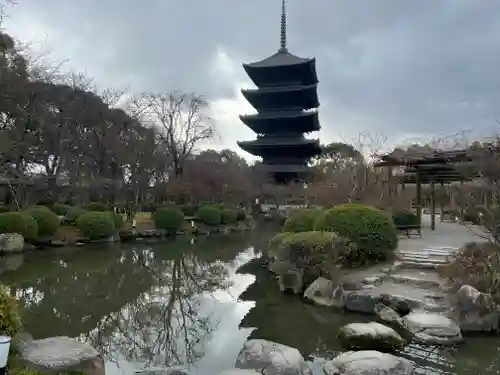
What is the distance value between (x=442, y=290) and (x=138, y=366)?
15.5ft

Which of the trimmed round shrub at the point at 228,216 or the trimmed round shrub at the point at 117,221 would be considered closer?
the trimmed round shrub at the point at 117,221

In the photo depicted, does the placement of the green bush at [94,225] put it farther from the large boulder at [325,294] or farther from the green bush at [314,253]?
the large boulder at [325,294]

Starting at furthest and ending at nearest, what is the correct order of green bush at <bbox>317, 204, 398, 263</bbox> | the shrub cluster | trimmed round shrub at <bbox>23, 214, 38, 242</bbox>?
trimmed round shrub at <bbox>23, 214, 38, 242</bbox>
green bush at <bbox>317, 204, 398, 263</bbox>
the shrub cluster

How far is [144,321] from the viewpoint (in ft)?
21.9

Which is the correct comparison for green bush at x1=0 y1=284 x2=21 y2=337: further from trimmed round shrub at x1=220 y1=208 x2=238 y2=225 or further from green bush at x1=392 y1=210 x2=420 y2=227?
trimmed round shrub at x1=220 y1=208 x2=238 y2=225

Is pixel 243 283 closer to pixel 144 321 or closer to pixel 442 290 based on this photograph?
pixel 144 321

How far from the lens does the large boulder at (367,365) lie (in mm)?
4293

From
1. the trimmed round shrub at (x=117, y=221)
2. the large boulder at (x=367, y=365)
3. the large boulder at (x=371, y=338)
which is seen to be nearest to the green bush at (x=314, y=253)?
the large boulder at (x=371, y=338)

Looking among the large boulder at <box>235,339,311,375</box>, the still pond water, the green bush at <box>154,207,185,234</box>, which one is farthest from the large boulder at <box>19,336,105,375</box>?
the green bush at <box>154,207,185,234</box>

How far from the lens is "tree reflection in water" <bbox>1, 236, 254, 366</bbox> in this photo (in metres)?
5.71

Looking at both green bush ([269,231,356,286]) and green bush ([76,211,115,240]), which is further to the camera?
green bush ([76,211,115,240])

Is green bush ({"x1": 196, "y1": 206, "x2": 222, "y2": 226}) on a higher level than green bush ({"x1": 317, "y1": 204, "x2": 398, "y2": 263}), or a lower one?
lower

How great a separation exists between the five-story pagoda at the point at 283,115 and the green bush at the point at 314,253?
79.7ft

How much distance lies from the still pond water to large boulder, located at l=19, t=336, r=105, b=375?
0.87 meters
